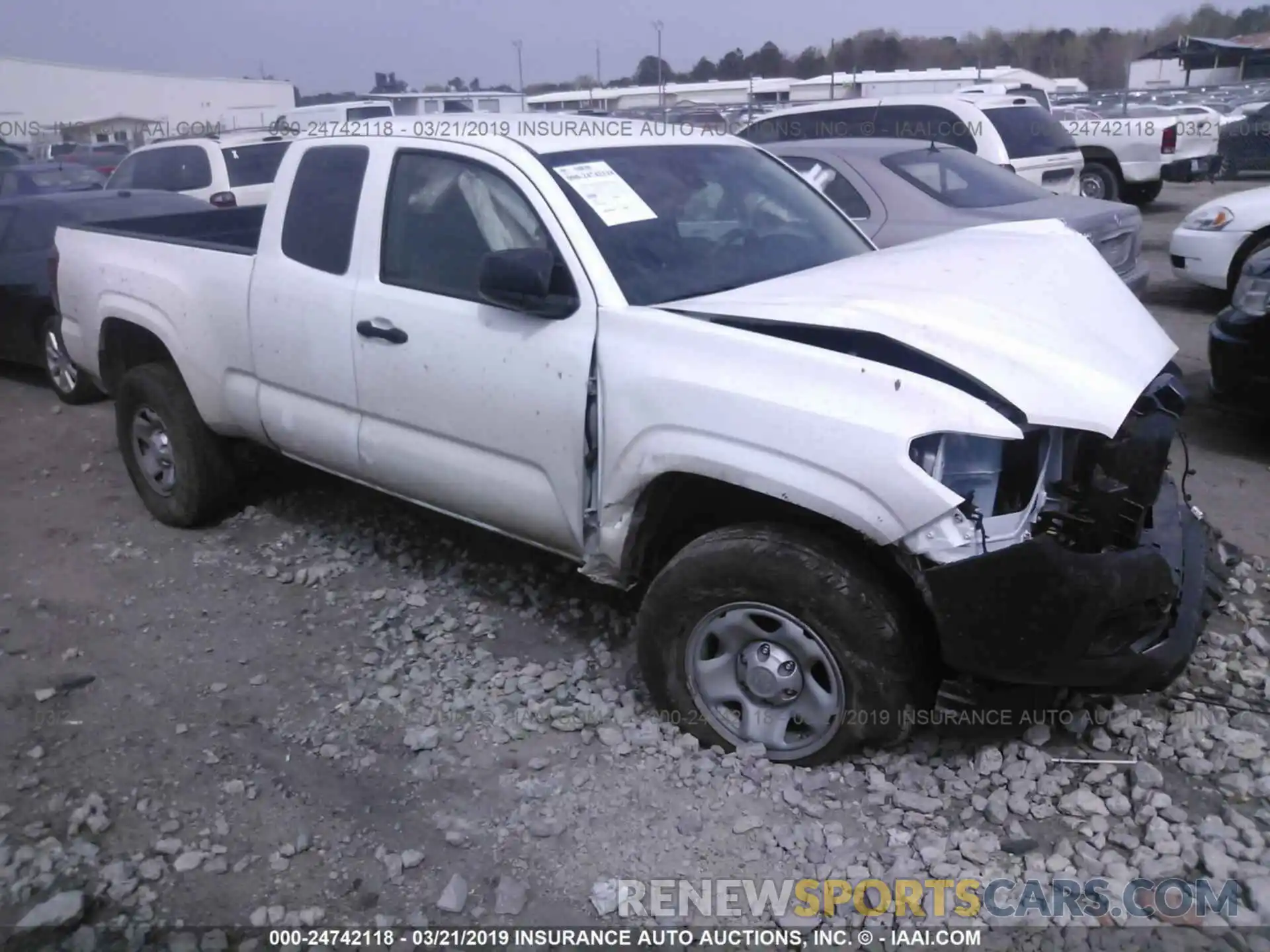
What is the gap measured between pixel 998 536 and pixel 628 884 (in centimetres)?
134

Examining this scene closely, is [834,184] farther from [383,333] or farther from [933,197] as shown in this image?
[383,333]

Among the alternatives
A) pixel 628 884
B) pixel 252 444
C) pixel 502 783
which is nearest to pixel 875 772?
pixel 628 884

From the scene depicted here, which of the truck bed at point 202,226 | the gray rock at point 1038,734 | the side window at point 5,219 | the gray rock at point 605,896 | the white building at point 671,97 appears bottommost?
the gray rock at point 605,896

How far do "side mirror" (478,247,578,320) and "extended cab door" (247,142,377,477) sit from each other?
92 centimetres

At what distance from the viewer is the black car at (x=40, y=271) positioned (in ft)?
25.7

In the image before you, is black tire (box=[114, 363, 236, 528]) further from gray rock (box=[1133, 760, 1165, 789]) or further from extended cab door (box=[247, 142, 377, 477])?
gray rock (box=[1133, 760, 1165, 789])

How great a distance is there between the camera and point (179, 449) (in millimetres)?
5098

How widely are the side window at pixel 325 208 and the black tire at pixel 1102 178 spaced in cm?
1420

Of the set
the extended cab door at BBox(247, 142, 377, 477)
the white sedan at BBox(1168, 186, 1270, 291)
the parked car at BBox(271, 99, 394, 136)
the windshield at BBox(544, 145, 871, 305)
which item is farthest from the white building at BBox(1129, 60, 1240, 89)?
the extended cab door at BBox(247, 142, 377, 477)

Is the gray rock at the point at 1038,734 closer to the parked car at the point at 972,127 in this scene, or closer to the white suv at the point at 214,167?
the parked car at the point at 972,127

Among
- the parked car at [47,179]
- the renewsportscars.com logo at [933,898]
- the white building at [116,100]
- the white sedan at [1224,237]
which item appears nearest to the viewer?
the renewsportscars.com logo at [933,898]

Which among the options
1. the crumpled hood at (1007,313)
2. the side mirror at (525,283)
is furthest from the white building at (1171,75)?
the side mirror at (525,283)

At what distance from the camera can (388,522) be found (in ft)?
17.3

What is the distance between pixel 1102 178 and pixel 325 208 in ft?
47.9
